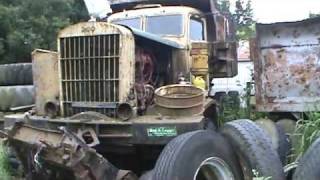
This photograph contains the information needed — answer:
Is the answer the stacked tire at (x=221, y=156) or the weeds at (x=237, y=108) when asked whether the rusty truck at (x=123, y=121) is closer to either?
the stacked tire at (x=221, y=156)

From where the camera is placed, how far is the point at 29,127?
6.05m

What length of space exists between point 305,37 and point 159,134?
300cm

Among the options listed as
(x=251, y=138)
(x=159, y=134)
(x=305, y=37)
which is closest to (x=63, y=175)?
(x=159, y=134)

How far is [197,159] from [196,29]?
3373 millimetres

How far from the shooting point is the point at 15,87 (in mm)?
8789

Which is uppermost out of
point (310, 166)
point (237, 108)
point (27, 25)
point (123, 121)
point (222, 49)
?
point (27, 25)

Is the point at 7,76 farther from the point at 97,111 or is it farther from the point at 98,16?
the point at 97,111

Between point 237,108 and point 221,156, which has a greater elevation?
point 237,108

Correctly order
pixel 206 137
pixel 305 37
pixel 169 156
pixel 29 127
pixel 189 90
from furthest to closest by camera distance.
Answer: pixel 305 37, pixel 189 90, pixel 29 127, pixel 206 137, pixel 169 156

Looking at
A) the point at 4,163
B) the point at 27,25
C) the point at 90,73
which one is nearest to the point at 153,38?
the point at 90,73

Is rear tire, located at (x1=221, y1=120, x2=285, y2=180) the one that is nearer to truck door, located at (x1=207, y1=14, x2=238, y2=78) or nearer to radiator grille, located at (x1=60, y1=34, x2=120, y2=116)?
radiator grille, located at (x1=60, y1=34, x2=120, y2=116)

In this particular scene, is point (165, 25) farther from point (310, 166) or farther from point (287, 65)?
point (310, 166)

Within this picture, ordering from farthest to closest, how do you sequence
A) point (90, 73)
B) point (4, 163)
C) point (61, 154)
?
point (4, 163) < point (90, 73) < point (61, 154)

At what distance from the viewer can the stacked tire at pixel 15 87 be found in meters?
8.62
